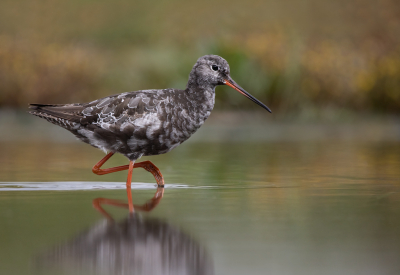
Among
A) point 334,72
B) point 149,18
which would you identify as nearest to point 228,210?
point 334,72

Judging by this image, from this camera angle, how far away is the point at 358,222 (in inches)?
235

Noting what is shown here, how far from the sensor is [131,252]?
16.2 ft

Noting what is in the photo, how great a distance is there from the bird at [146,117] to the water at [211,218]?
50cm

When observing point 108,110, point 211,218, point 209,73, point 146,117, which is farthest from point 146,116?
point 211,218

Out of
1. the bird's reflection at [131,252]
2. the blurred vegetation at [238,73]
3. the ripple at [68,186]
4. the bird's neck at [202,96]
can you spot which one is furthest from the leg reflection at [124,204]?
the blurred vegetation at [238,73]

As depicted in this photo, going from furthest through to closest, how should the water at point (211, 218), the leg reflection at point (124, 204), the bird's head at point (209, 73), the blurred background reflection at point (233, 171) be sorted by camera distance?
1. the bird's head at point (209, 73)
2. the leg reflection at point (124, 204)
3. the blurred background reflection at point (233, 171)
4. the water at point (211, 218)

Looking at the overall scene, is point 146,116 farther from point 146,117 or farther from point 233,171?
point 233,171

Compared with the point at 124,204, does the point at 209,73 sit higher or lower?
higher

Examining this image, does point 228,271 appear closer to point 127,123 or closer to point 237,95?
point 127,123

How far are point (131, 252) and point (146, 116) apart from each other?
3494 mm

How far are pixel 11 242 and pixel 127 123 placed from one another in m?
3.28

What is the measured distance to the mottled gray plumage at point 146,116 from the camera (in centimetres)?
828

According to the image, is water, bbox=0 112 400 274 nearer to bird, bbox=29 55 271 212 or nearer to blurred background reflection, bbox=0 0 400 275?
blurred background reflection, bbox=0 0 400 275

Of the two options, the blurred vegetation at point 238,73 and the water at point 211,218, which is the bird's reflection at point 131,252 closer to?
the water at point 211,218
